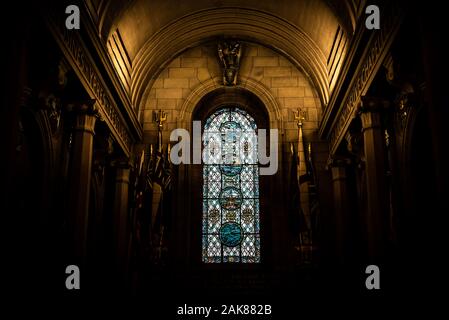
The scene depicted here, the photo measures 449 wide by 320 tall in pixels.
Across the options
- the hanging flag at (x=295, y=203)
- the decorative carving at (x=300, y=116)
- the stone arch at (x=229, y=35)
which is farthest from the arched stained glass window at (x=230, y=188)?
the stone arch at (x=229, y=35)

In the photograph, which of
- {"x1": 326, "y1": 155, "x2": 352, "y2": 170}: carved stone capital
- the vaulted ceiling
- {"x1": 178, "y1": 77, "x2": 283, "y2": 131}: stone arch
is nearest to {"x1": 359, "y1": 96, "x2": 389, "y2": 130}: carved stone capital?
the vaulted ceiling

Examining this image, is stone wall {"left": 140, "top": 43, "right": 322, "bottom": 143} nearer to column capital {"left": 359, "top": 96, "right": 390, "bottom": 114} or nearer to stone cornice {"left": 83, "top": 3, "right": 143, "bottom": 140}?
stone cornice {"left": 83, "top": 3, "right": 143, "bottom": 140}

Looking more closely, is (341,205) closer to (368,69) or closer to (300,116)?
(300,116)

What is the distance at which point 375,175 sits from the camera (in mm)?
9391

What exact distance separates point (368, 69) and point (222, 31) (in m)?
6.07

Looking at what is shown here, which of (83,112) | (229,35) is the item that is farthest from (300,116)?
(83,112)

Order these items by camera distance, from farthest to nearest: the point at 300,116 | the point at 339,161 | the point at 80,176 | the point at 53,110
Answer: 1. the point at 300,116
2. the point at 339,161
3. the point at 80,176
4. the point at 53,110

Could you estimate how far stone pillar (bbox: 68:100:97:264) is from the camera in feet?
30.5

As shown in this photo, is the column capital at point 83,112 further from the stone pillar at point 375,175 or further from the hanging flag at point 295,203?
the hanging flag at point 295,203

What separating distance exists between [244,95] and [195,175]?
2.74m

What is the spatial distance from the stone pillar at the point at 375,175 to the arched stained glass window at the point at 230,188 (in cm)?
489

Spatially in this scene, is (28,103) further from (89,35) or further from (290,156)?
(290,156)

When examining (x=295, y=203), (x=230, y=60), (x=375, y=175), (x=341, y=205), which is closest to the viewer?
(x=375, y=175)

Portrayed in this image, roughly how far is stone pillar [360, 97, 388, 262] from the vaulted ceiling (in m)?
2.47
